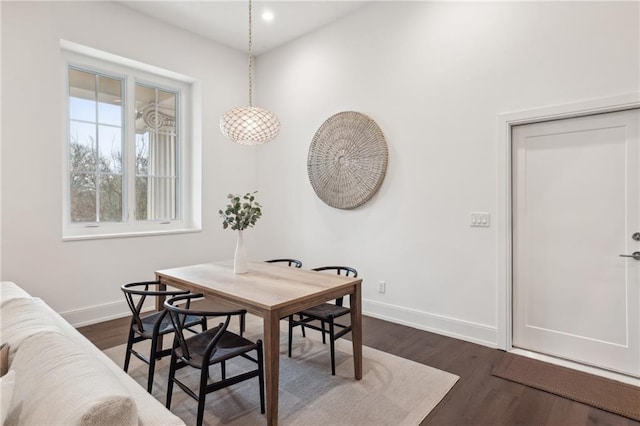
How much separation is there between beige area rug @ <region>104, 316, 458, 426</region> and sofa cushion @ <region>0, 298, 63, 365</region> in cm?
99

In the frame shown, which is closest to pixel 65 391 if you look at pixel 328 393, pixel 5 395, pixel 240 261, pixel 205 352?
pixel 5 395

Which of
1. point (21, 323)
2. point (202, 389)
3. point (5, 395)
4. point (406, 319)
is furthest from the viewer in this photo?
point (406, 319)

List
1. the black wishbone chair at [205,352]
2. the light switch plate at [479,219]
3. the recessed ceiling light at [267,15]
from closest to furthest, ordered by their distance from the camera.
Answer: the black wishbone chair at [205,352], the light switch plate at [479,219], the recessed ceiling light at [267,15]

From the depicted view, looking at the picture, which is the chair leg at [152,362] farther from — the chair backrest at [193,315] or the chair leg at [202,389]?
the chair leg at [202,389]

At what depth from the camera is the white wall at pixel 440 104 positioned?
103 inches

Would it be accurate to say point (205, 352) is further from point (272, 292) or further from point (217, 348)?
point (272, 292)

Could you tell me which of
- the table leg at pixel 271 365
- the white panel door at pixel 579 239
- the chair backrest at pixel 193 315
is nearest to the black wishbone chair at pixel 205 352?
the chair backrest at pixel 193 315

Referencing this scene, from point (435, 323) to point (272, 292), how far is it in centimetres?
194

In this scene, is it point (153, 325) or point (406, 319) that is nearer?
point (153, 325)

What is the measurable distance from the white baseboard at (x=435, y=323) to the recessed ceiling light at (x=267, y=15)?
3376 millimetres

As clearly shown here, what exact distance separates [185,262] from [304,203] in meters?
1.66

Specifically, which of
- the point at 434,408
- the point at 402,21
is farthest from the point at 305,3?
the point at 434,408

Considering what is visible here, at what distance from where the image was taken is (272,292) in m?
2.13

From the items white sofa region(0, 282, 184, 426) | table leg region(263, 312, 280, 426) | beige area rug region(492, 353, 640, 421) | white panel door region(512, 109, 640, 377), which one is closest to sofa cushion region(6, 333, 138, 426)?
white sofa region(0, 282, 184, 426)
